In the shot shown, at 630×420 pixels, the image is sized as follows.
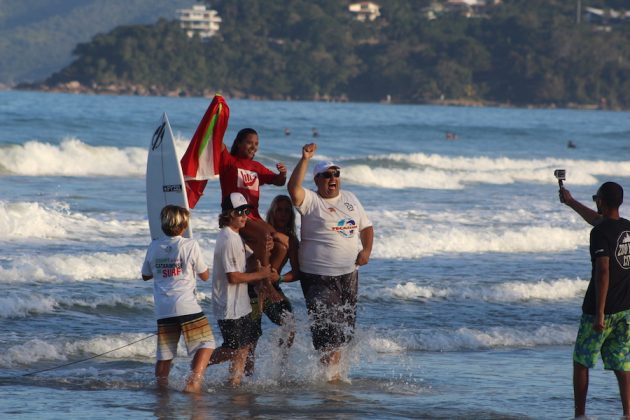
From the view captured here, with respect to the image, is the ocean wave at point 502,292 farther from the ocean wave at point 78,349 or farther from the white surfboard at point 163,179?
the white surfboard at point 163,179

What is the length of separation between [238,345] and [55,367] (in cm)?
187

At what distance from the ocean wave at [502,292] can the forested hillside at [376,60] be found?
5312 inches

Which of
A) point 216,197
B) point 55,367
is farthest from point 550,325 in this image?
point 216,197

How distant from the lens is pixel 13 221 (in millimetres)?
16094

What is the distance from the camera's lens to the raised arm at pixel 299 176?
7.74 metres

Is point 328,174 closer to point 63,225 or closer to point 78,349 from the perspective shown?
point 78,349

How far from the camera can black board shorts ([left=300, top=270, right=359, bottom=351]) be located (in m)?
8.16

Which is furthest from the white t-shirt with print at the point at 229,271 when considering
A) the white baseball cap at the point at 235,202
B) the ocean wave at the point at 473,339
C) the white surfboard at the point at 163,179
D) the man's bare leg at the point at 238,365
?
the ocean wave at the point at 473,339

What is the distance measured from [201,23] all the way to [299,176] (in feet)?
584

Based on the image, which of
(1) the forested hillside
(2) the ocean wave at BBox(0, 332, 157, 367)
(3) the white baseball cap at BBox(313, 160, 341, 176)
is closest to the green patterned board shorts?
(3) the white baseball cap at BBox(313, 160, 341, 176)

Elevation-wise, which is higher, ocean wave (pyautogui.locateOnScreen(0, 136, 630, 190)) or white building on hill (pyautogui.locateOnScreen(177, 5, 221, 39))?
white building on hill (pyautogui.locateOnScreen(177, 5, 221, 39))

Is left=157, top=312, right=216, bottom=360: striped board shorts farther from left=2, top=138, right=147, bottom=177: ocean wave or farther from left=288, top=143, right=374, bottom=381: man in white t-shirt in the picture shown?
left=2, top=138, right=147, bottom=177: ocean wave

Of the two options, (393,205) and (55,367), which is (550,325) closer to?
(55,367)

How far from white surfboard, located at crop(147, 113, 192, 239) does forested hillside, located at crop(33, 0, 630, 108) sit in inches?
5443
